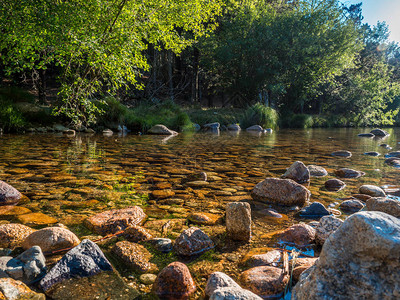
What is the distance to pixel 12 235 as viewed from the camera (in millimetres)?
1977

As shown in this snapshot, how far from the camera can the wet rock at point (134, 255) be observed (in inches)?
69.9

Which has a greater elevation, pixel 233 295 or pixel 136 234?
pixel 233 295

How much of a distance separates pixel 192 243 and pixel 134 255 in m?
0.40

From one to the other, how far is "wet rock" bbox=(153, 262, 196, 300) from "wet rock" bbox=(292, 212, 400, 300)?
0.61 meters

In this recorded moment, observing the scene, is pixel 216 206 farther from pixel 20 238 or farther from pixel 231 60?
pixel 231 60

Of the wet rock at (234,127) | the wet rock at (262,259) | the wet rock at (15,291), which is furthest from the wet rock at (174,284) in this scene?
the wet rock at (234,127)

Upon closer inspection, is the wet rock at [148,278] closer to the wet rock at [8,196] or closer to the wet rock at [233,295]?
the wet rock at [233,295]

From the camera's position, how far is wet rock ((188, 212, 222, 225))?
254 centimetres

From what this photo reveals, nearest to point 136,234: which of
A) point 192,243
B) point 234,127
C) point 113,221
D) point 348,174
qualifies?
point 113,221

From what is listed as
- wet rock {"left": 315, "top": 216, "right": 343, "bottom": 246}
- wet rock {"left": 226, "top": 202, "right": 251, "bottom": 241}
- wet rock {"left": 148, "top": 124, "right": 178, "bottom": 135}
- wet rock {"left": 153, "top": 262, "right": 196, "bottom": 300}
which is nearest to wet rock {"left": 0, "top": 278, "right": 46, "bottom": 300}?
wet rock {"left": 153, "top": 262, "right": 196, "bottom": 300}

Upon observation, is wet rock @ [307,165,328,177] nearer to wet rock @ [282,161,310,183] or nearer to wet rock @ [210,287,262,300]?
wet rock @ [282,161,310,183]

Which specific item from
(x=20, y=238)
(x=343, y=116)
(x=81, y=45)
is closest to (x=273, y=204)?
(x=20, y=238)

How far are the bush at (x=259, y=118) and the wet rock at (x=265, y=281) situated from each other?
18.0m

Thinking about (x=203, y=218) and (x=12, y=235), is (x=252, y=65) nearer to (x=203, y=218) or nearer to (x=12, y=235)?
(x=203, y=218)
